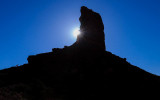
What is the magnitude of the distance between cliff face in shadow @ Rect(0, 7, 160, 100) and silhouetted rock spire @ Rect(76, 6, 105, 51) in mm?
2492

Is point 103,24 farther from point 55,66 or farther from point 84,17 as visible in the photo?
point 55,66

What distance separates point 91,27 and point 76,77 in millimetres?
16079

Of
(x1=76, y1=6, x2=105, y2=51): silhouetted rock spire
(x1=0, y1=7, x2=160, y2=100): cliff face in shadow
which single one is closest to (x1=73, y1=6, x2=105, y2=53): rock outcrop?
(x1=76, y1=6, x2=105, y2=51): silhouetted rock spire

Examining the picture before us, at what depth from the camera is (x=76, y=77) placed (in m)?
22.8

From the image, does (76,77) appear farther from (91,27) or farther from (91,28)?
(91,27)

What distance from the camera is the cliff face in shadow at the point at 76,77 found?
18.3 m

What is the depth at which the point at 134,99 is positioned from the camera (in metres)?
21.4

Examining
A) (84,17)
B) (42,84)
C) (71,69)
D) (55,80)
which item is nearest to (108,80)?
(71,69)

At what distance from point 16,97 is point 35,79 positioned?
637 cm

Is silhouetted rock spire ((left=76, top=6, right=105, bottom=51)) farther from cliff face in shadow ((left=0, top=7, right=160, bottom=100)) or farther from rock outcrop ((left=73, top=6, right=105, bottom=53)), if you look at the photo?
cliff face in shadow ((left=0, top=7, right=160, bottom=100))

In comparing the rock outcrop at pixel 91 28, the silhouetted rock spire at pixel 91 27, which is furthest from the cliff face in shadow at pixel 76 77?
the silhouetted rock spire at pixel 91 27

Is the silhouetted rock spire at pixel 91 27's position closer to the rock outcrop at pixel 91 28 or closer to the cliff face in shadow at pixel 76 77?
the rock outcrop at pixel 91 28

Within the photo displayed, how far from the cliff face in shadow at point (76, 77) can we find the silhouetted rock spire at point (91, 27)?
2.49m

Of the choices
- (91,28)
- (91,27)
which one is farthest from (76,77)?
(91,27)
